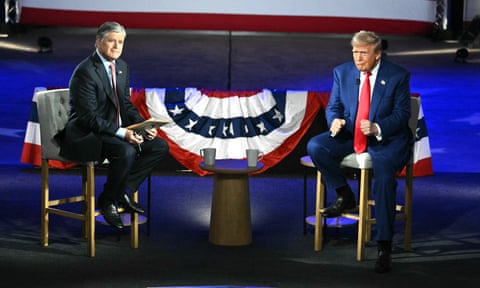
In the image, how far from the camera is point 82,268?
588cm

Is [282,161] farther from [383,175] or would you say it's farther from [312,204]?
[383,175]

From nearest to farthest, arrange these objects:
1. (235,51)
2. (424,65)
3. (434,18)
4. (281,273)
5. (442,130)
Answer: (281,273) → (442,130) → (424,65) → (235,51) → (434,18)

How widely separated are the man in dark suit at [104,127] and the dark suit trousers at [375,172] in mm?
1124

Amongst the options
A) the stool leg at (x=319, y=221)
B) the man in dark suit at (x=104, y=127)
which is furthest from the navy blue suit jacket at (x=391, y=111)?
the man in dark suit at (x=104, y=127)

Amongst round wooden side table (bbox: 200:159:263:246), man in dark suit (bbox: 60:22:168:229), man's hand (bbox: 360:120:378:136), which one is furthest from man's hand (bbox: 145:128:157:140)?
man's hand (bbox: 360:120:378:136)

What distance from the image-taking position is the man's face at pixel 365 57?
603 centimetres

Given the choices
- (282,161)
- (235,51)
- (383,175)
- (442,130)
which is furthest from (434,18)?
(383,175)

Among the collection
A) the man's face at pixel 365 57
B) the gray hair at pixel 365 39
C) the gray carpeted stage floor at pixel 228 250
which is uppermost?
the gray hair at pixel 365 39

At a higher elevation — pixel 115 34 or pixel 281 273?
pixel 115 34

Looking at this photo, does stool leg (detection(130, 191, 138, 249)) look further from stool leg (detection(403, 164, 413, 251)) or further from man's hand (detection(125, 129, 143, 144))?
stool leg (detection(403, 164, 413, 251))

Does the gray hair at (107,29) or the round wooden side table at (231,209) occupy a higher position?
the gray hair at (107,29)

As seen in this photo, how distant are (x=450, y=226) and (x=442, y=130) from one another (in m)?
4.42

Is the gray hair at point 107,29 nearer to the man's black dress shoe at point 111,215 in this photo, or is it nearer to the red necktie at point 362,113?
the man's black dress shoe at point 111,215

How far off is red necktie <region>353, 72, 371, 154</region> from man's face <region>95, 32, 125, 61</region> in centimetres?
160
